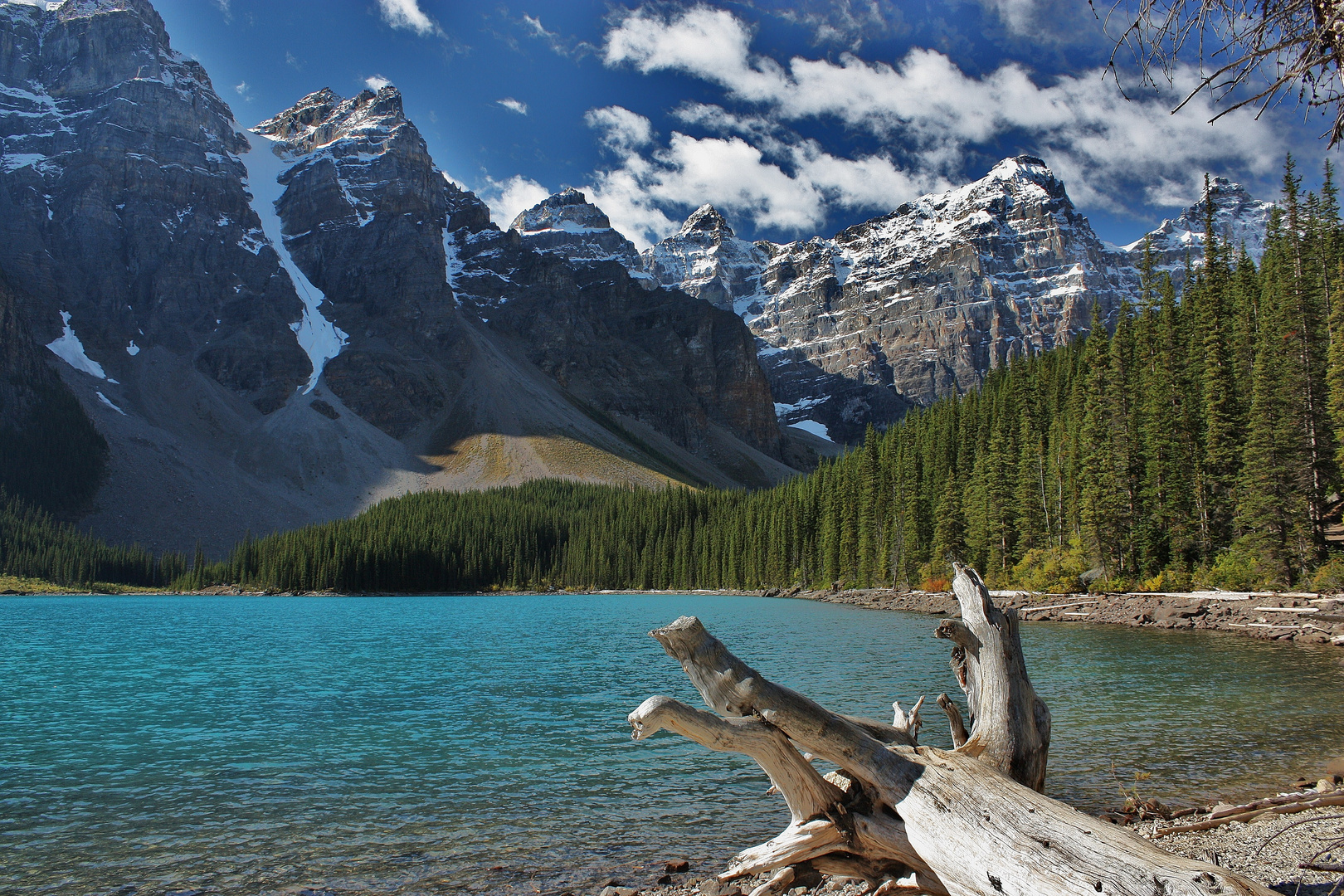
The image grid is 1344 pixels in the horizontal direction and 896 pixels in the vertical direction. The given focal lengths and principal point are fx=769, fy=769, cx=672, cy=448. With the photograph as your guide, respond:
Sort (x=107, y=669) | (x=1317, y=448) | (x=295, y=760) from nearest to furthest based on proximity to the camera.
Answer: (x=295, y=760), (x=107, y=669), (x=1317, y=448)

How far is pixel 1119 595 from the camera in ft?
149

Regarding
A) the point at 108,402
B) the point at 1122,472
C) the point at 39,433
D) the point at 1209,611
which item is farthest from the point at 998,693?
the point at 108,402

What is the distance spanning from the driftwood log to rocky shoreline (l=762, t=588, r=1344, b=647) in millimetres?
15241

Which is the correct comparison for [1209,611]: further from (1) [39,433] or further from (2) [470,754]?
(1) [39,433]

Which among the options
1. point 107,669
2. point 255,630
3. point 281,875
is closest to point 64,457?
point 255,630

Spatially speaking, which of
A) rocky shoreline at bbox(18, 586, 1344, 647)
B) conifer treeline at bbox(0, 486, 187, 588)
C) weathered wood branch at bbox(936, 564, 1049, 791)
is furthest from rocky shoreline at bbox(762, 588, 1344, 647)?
conifer treeline at bbox(0, 486, 187, 588)

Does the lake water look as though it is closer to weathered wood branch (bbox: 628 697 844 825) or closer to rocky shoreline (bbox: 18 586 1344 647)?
rocky shoreline (bbox: 18 586 1344 647)

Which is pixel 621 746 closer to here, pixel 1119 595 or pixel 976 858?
pixel 976 858

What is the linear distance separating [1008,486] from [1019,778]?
208 feet

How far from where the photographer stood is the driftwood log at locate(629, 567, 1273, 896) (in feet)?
15.8

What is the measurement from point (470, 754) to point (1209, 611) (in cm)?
3652

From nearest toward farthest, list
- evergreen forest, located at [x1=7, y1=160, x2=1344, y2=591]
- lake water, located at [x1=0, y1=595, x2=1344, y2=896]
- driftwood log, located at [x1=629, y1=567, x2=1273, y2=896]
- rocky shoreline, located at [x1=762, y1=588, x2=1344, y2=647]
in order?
driftwood log, located at [x1=629, y1=567, x2=1273, y2=896] → lake water, located at [x1=0, y1=595, x2=1344, y2=896] → rocky shoreline, located at [x1=762, y1=588, x2=1344, y2=647] → evergreen forest, located at [x1=7, y1=160, x2=1344, y2=591]

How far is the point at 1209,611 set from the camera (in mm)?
36781

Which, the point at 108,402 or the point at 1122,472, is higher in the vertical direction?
the point at 108,402
